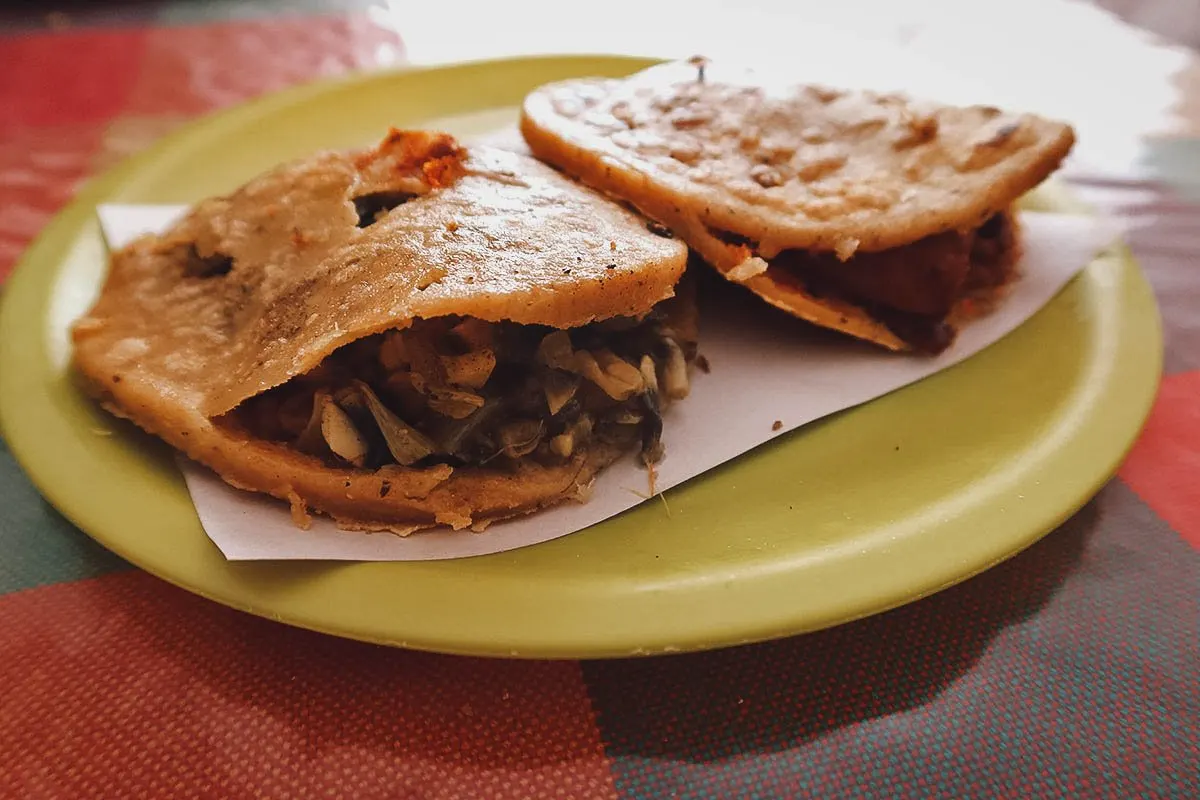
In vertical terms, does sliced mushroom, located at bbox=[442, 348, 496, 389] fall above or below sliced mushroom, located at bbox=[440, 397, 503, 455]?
above

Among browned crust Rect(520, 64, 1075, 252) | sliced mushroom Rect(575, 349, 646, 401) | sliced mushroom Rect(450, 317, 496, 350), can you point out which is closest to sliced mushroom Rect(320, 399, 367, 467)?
sliced mushroom Rect(450, 317, 496, 350)

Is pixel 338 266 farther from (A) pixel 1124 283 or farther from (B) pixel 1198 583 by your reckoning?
(A) pixel 1124 283

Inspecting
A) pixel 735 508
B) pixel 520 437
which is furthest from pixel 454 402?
pixel 735 508

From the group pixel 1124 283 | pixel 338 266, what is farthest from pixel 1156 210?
pixel 338 266

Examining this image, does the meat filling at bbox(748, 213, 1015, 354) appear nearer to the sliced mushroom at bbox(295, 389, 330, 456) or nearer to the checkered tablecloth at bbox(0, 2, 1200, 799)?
the checkered tablecloth at bbox(0, 2, 1200, 799)

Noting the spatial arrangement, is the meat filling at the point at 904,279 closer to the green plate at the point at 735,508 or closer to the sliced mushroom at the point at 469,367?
the green plate at the point at 735,508

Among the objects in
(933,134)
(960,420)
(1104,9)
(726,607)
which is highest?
(933,134)

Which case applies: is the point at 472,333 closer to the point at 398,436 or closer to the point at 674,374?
the point at 398,436
